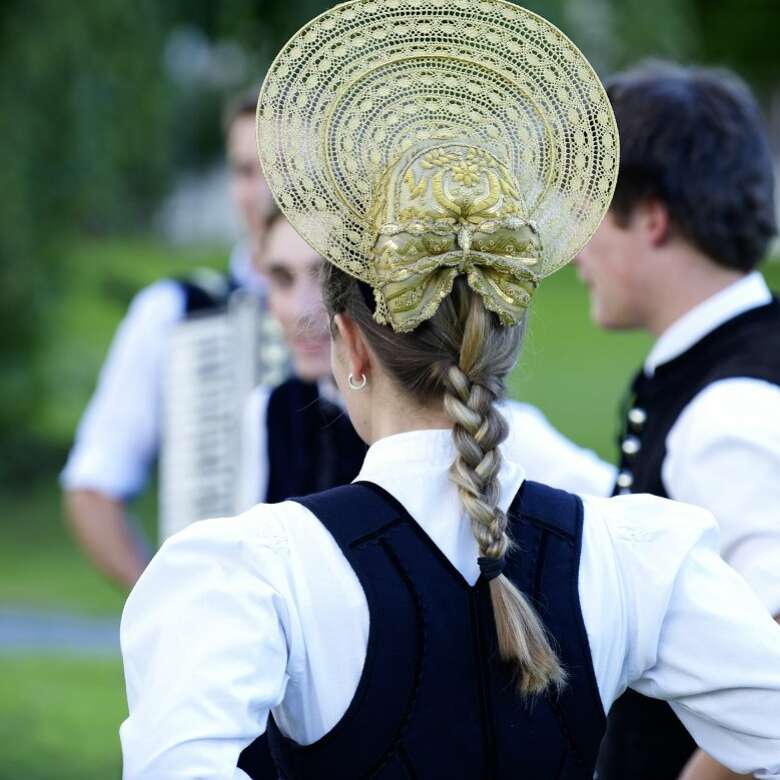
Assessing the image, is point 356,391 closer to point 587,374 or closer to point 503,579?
point 503,579

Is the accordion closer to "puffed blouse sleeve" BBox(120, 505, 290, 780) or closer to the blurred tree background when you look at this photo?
"puffed blouse sleeve" BBox(120, 505, 290, 780)

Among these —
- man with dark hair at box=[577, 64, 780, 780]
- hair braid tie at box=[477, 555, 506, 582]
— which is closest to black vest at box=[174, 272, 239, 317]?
man with dark hair at box=[577, 64, 780, 780]

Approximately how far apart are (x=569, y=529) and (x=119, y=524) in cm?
251

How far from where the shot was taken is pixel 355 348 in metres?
1.84

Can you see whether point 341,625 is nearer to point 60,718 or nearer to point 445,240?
point 445,240

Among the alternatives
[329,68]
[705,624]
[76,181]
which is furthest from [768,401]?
[76,181]

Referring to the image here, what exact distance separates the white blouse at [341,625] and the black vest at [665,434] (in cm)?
58

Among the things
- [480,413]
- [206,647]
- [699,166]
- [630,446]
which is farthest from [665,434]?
[206,647]

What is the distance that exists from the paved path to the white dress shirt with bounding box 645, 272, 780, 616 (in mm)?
5979

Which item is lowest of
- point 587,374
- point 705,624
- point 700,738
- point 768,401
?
point 587,374

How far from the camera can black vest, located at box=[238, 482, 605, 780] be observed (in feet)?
5.56

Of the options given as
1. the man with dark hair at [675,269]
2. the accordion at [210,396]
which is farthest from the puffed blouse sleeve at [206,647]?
the accordion at [210,396]

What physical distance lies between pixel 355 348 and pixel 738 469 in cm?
69

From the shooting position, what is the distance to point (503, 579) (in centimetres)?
174
